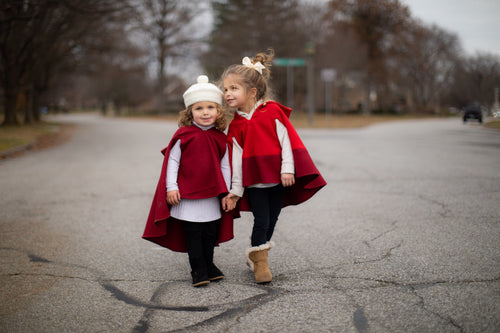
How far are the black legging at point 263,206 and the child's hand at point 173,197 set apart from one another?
0.52 m

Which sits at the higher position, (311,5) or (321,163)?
(311,5)

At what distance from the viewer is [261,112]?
317 centimetres

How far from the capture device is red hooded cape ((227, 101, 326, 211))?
10.1 feet

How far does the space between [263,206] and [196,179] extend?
1.72 feet

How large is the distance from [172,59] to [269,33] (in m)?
12.3

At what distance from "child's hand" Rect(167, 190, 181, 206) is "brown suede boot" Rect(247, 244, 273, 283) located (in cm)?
66

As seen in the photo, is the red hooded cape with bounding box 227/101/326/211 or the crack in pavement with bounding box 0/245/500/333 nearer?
the crack in pavement with bounding box 0/245/500/333

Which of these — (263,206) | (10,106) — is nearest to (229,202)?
(263,206)

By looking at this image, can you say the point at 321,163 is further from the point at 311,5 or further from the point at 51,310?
Answer: the point at 311,5

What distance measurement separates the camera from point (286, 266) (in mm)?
3510

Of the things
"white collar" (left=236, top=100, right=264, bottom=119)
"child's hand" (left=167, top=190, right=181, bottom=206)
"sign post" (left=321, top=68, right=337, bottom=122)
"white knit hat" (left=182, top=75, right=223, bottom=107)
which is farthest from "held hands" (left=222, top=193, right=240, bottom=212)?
"sign post" (left=321, top=68, right=337, bottom=122)

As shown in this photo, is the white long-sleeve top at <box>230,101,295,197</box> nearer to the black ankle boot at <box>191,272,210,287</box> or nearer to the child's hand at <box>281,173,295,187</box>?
the child's hand at <box>281,173,295,187</box>

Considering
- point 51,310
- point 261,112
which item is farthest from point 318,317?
point 51,310

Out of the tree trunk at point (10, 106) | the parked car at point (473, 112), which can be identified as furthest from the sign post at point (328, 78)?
the tree trunk at point (10, 106)
